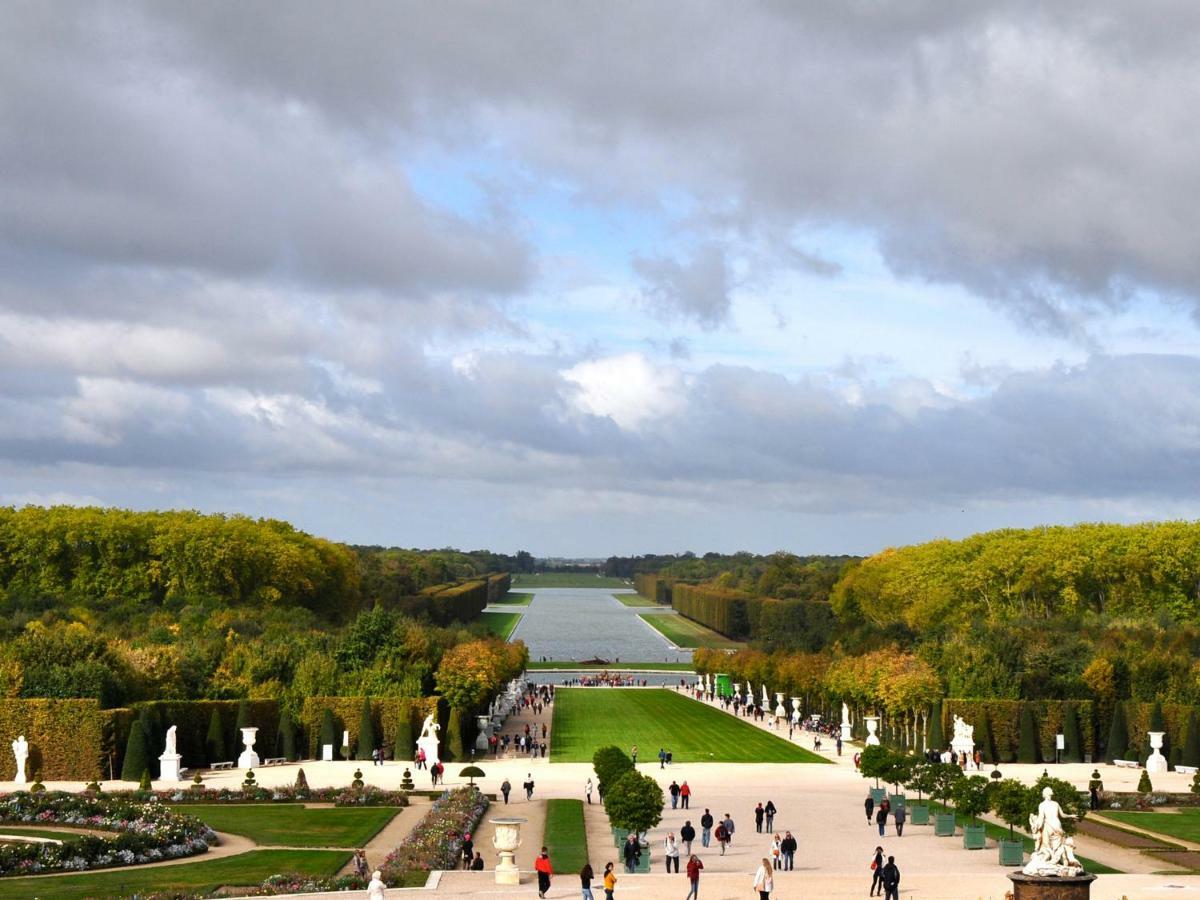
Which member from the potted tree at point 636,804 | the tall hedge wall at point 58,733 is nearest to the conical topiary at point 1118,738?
the potted tree at point 636,804

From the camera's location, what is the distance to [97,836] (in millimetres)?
42688

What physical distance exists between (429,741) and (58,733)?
50.2ft

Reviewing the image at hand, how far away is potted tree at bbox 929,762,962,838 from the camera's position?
4903cm

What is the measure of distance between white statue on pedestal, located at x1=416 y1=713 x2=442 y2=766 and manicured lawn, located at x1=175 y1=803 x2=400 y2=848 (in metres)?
12.3

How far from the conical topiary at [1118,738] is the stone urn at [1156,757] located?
2422 millimetres

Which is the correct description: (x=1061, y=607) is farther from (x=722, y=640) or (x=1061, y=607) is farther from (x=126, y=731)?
(x=126, y=731)

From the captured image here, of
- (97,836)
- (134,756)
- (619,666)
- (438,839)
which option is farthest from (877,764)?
(619,666)

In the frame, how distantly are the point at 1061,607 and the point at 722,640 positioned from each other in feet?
203

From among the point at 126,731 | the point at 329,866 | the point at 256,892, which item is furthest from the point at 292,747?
the point at 256,892

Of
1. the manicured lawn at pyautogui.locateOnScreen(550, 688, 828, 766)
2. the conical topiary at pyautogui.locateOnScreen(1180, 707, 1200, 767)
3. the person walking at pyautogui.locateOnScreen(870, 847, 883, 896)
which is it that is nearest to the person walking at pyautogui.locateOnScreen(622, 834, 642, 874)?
the person walking at pyautogui.locateOnScreen(870, 847, 883, 896)

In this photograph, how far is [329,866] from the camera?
1591 inches

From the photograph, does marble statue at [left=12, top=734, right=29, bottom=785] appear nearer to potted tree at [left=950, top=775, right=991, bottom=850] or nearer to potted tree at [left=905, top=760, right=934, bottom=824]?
potted tree at [left=905, top=760, right=934, bottom=824]

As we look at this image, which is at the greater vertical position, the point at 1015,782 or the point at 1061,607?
the point at 1061,607

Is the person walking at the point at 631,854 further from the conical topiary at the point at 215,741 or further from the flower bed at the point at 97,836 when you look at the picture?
the conical topiary at the point at 215,741
